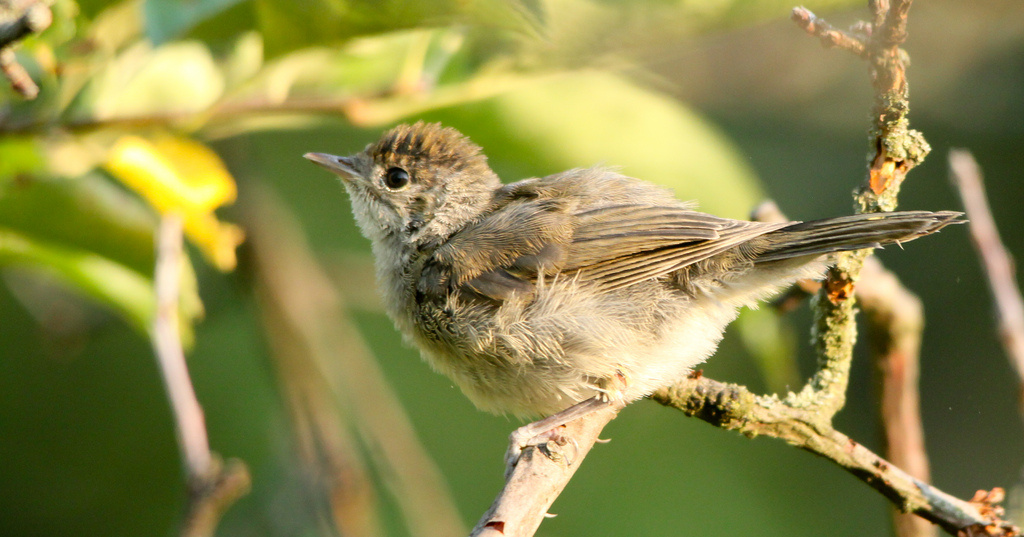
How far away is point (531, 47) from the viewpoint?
2326mm

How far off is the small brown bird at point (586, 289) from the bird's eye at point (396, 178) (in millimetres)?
371

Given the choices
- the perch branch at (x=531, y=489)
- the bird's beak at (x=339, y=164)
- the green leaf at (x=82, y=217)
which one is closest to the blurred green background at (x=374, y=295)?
the green leaf at (x=82, y=217)

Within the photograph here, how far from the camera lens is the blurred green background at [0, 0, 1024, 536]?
2.79 m

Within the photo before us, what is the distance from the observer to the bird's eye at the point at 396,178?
121 inches

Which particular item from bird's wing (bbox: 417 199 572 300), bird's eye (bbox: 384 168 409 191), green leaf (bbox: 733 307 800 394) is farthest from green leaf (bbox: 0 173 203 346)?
green leaf (bbox: 733 307 800 394)

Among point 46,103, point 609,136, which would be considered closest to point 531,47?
point 609,136

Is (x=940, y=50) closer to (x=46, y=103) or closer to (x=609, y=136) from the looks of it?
(x=609, y=136)

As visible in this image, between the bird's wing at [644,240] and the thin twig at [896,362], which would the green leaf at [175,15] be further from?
the thin twig at [896,362]

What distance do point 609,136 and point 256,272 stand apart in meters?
2.06

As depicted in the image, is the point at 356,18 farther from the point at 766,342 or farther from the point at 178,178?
the point at 766,342

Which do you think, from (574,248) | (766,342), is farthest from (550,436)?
(766,342)

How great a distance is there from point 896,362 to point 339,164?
192 centimetres

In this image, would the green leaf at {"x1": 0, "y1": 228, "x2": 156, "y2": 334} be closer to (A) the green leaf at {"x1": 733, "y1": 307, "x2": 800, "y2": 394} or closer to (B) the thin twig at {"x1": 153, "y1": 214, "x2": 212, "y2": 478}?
(B) the thin twig at {"x1": 153, "y1": 214, "x2": 212, "y2": 478}

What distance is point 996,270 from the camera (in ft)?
7.74
